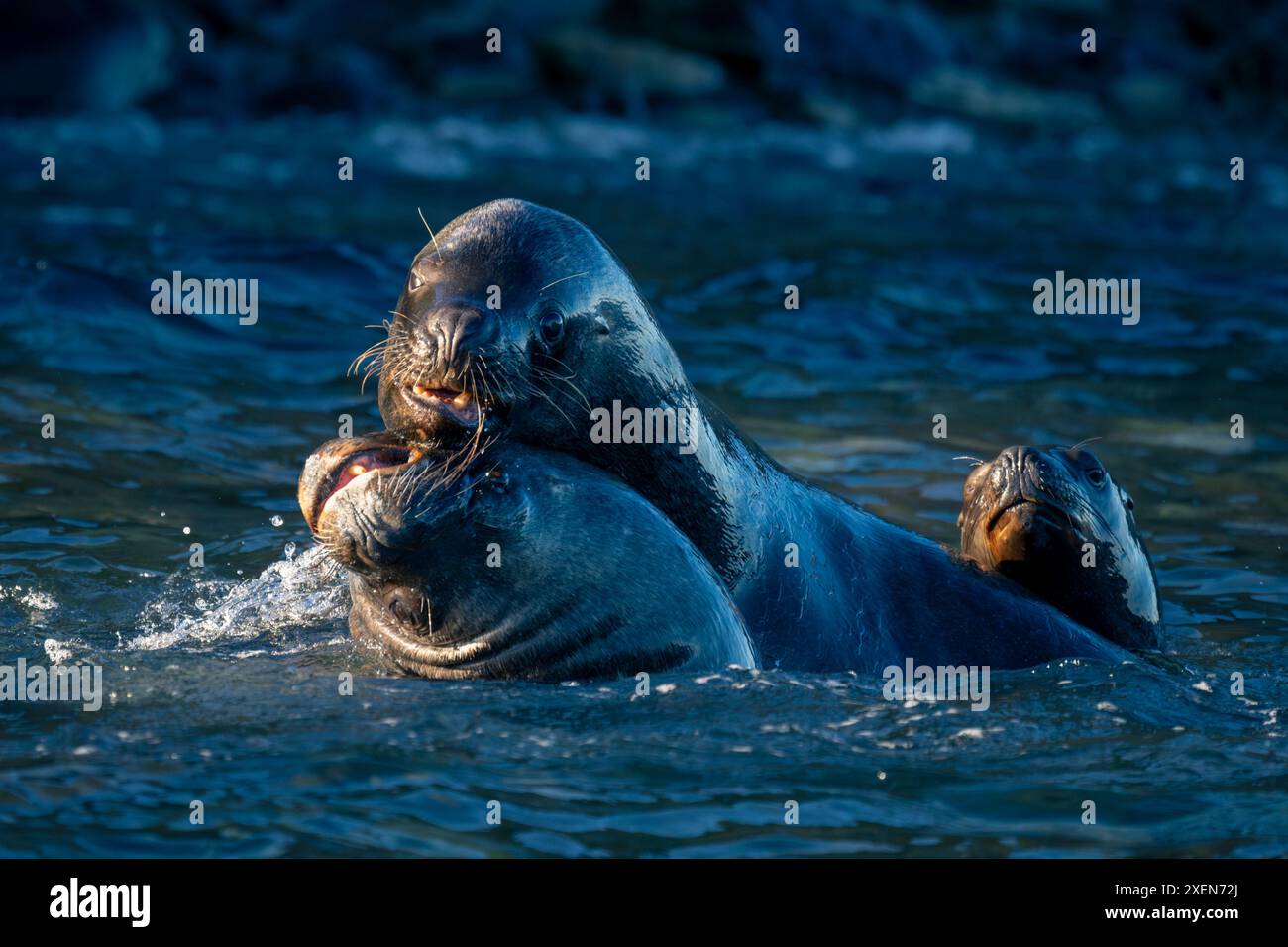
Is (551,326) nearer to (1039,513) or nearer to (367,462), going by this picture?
(367,462)

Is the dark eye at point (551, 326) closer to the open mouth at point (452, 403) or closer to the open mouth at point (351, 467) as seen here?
the open mouth at point (452, 403)

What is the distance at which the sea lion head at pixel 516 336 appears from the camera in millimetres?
6023

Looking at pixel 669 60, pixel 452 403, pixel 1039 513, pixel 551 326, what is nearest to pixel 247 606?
pixel 452 403

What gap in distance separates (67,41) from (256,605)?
52.8ft

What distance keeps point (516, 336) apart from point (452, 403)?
0.29m

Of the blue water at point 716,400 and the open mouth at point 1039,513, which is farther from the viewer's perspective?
the open mouth at point 1039,513

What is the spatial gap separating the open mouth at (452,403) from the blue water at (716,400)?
82 cm

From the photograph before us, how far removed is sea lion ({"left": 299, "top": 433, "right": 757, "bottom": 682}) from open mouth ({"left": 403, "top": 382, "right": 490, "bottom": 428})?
0.12 m

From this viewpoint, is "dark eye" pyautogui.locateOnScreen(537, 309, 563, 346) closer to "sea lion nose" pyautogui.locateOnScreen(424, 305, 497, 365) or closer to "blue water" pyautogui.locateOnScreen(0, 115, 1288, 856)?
"sea lion nose" pyautogui.locateOnScreen(424, 305, 497, 365)

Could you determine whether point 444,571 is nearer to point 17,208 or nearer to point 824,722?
point 824,722

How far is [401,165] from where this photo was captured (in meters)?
20.5

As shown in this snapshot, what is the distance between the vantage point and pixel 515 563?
5945 mm

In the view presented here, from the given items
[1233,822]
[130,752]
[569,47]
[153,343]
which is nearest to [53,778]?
[130,752]

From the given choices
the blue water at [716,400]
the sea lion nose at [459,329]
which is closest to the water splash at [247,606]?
the blue water at [716,400]
